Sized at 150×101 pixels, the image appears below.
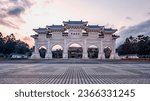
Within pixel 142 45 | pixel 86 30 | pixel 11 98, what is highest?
pixel 86 30

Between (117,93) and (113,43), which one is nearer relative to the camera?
(117,93)

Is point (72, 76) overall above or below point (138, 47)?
below

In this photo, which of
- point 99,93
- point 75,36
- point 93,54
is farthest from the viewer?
point 93,54

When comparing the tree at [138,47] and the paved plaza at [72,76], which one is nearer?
the paved plaza at [72,76]

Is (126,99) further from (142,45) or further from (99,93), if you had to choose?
(142,45)

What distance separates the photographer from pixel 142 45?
52812 millimetres

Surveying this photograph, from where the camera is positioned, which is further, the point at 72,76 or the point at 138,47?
the point at 138,47

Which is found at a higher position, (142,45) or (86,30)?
(86,30)

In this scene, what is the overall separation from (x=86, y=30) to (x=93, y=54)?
12.1m

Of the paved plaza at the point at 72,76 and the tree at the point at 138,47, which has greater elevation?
the tree at the point at 138,47

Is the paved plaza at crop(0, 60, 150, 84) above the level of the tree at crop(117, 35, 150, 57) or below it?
below

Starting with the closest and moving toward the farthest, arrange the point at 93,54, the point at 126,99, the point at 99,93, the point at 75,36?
the point at 126,99, the point at 99,93, the point at 75,36, the point at 93,54

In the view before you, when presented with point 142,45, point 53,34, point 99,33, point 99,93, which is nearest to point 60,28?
point 53,34

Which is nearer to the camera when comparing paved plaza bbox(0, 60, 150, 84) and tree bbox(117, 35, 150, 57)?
paved plaza bbox(0, 60, 150, 84)
